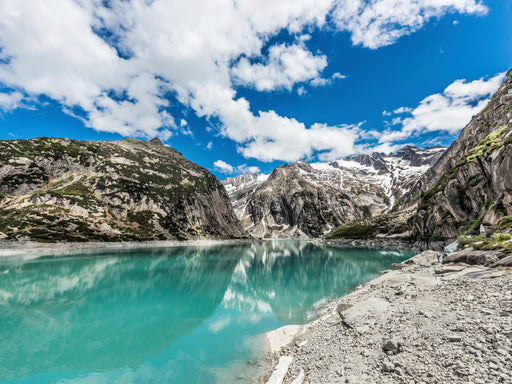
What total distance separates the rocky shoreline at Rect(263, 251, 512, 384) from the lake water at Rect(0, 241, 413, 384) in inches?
163

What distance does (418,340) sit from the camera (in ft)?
34.2

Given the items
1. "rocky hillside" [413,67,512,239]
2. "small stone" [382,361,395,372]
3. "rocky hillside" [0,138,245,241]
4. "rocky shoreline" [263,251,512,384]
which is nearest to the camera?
"rocky shoreline" [263,251,512,384]

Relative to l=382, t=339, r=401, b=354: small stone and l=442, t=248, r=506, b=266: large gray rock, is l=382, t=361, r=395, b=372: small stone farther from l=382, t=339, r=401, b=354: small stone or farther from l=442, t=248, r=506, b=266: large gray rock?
l=442, t=248, r=506, b=266: large gray rock

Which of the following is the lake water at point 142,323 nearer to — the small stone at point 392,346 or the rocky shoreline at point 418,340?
the rocky shoreline at point 418,340

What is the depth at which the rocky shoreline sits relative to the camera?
812 centimetres

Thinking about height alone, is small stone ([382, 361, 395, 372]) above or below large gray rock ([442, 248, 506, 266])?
below

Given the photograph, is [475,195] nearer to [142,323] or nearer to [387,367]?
[387,367]

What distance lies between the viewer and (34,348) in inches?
689

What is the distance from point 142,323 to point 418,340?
2331 centimetres

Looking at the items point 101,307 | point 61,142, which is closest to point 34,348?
point 101,307

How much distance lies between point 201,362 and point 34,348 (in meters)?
12.5

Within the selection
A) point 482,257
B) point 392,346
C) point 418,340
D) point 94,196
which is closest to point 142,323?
point 392,346

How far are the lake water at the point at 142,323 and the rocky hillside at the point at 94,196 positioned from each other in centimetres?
6649

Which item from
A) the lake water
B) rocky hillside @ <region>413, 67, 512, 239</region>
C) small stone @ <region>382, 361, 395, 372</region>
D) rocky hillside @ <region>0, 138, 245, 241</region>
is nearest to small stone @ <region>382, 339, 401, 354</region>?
small stone @ <region>382, 361, 395, 372</region>
